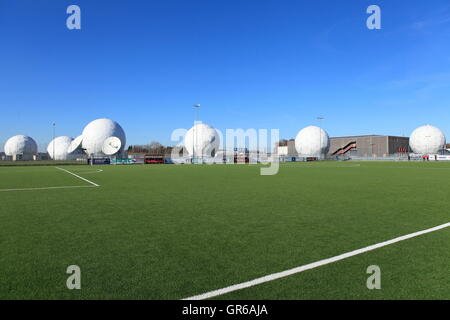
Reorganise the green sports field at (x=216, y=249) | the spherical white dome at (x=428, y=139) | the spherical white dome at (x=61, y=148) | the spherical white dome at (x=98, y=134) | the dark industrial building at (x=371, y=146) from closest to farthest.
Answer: the green sports field at (x=216, y=249) < the spherical white dome at (x=98, y=134) < the spherical white dome at (x=428, y=139) < the spherical white dome at (x=61, y=148) < the dark industrial building at (x=371, y=146)

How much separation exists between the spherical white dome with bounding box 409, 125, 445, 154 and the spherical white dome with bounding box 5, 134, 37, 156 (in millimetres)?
107871

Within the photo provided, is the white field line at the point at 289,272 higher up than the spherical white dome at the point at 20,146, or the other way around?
the spherical white dome at the point at 20,146

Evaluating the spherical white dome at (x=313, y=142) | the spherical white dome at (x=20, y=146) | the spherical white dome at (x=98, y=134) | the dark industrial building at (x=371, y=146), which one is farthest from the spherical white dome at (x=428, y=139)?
the spherical white dome at (x=20, y=146)

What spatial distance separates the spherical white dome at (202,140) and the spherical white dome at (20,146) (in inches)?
1908

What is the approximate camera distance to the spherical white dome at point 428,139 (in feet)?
264

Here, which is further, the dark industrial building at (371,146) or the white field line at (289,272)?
the dark industrial building at (371,146)

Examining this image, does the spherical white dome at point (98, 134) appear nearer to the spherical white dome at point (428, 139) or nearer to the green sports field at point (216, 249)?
the green sports field at point (216, 249)

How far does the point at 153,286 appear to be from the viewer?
3.52m

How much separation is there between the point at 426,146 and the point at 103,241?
3730 inches

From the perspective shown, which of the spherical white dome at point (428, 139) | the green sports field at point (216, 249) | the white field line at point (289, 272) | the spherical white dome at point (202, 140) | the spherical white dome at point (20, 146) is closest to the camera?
the white field line at point (289, 272)

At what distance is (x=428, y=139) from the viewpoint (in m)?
80.8

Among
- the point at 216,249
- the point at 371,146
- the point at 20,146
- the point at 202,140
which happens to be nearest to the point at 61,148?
the point at 20,146

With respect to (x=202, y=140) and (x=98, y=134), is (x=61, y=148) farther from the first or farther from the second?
(x=202, y=140)
